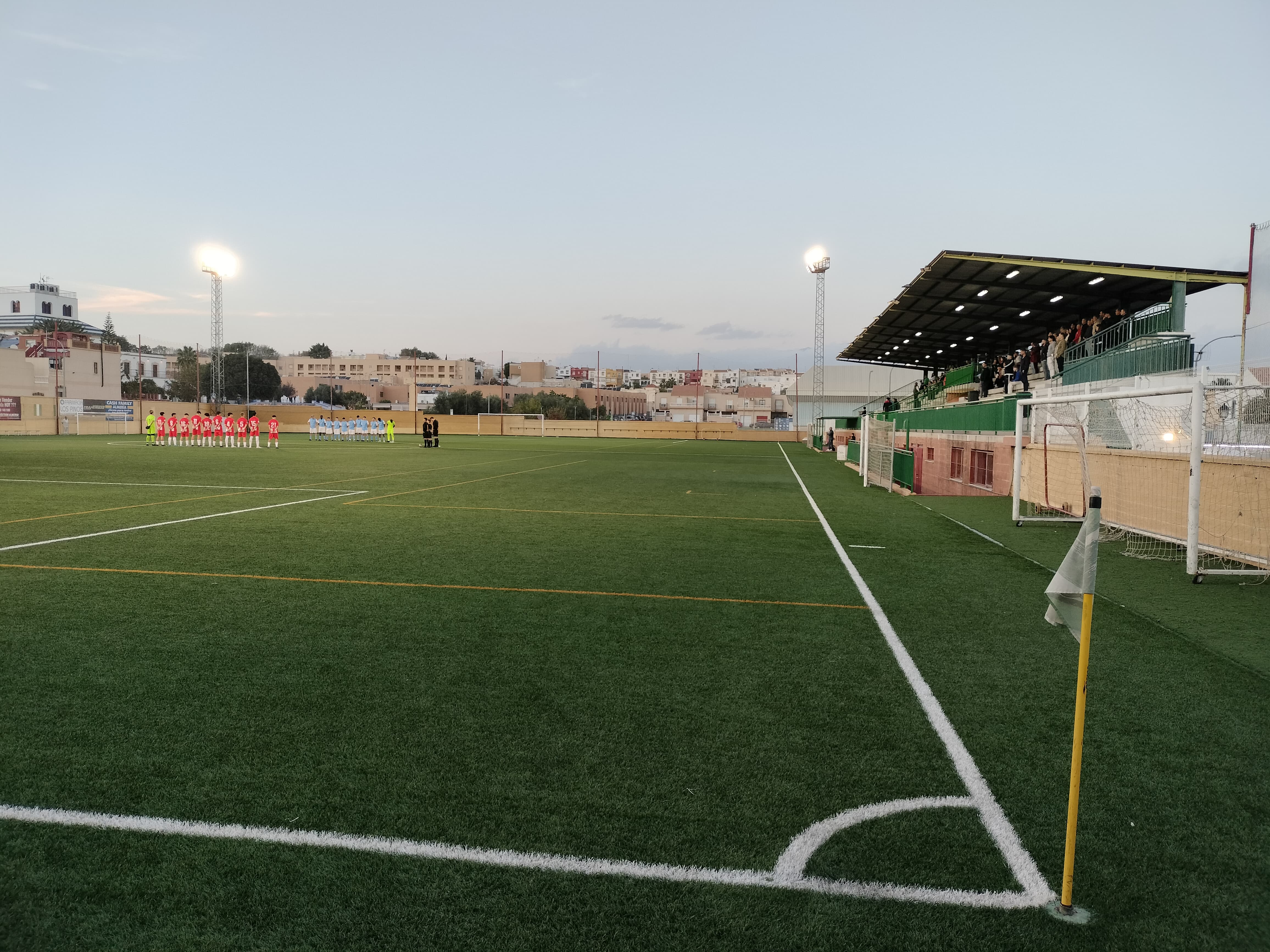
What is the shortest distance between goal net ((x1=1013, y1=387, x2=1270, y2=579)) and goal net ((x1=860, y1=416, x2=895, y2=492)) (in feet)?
15.3

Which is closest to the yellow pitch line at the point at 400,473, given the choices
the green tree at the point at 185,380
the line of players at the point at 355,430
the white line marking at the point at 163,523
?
the white line marking at the point at 163,523

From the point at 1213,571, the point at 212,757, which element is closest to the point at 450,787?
the point at 212,757

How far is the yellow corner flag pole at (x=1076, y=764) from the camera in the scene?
269cm

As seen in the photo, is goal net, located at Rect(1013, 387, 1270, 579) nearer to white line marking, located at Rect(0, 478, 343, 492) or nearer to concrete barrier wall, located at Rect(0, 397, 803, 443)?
white line marking, located at Rect(0, 478, 343, 492)

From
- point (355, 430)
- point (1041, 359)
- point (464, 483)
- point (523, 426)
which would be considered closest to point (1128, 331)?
point (1041, 359)

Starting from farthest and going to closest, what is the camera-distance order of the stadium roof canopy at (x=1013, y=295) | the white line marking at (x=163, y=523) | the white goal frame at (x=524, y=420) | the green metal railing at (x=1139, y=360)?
the white goal frame at (x=524, y=420) → the stadium roof canopy at (x=1013, y=295) → the green metal railing at (x=1139, y=360) → the white line marking at (x=163, y=523)

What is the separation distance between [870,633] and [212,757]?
14.9 ft

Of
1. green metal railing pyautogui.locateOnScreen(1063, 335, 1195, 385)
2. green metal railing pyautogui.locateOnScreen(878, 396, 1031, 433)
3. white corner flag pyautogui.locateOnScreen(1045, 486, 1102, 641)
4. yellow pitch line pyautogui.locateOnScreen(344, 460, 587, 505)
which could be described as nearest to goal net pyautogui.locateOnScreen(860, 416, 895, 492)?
green metal railing pyautogui.locateOnScreen(878, 396, 1031, 433)

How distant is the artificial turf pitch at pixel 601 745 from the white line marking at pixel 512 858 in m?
0.04

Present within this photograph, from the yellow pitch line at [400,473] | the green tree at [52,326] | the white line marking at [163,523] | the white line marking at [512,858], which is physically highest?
the green tree at [52,326]

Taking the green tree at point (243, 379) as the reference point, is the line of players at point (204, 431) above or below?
below

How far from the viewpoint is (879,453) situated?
75.4 ft

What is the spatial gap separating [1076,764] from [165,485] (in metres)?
19.6

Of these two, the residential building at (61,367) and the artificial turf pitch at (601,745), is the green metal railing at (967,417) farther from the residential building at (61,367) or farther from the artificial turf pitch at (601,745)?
the residential building at (61,367)
